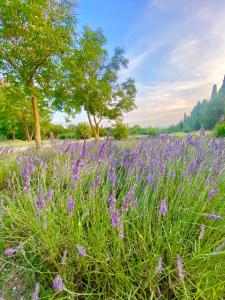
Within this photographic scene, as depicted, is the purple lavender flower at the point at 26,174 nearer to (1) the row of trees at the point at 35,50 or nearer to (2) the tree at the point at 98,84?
(1) the row of trees at the point at 35,50

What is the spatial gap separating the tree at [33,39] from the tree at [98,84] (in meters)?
3.76

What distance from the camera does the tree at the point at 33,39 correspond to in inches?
240

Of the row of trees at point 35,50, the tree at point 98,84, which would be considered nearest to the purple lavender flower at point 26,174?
the row of trees at point 35,50

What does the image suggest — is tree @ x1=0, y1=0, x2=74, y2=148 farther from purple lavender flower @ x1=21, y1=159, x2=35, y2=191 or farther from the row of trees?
purple lavender flower @ x1=21, y1=159, x2=35, y2=191

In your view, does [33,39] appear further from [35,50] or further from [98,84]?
[98,84]

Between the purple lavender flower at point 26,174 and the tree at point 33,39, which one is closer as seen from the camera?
the purple lavender flower at point 26,174

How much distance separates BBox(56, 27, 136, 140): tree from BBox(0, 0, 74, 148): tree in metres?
3.76

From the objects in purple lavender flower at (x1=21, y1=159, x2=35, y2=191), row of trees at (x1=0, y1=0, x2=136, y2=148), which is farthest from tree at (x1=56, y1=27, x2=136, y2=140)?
purple lavender flower at (x1=21, y1=159, x2=35, y2=191)

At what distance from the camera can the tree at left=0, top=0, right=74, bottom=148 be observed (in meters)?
6.09

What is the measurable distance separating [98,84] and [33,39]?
7225 mm

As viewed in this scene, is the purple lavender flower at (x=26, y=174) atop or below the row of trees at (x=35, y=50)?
below

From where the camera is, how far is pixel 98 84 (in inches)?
524

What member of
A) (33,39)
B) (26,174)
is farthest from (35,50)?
(26,174)

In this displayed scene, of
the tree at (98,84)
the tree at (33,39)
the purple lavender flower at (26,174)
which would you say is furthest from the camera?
the tree at (98,84)
